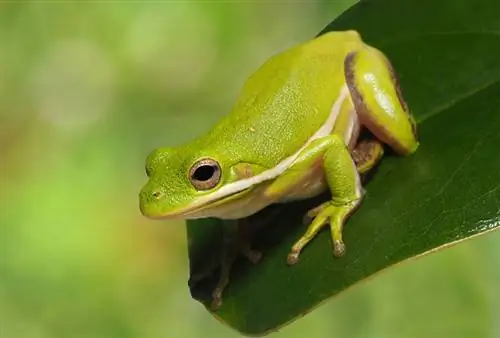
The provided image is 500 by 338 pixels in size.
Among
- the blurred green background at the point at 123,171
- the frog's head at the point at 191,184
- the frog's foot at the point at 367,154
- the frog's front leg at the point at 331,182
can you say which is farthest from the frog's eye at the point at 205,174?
the blurred green background at the point at 123,171

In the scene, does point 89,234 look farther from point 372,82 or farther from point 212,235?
point 372,82

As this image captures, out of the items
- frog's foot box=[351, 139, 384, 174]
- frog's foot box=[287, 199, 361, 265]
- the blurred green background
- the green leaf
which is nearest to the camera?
the green leaf

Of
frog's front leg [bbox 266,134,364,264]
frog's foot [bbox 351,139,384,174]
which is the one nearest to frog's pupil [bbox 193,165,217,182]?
frog's front leg [bbox 266,134,364,264]

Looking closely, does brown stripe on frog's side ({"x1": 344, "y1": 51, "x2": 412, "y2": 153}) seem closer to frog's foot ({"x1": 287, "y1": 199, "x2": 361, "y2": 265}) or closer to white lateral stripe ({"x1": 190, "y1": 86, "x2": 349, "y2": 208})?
white lateral stripe ({"x1": 190, "y1": 86, "x2": 349, "y2": 208})

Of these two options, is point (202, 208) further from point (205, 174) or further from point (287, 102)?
point (287, 102)

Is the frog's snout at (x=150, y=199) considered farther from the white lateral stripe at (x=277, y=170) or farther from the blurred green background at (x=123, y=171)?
the blurred green background at (x=123, y=171)

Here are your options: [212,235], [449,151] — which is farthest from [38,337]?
[449,151]

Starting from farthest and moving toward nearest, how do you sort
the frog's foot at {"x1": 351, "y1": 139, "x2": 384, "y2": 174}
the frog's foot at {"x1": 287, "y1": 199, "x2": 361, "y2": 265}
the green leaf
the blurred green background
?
the blurred green background < the frog's foot at {"x1": 351, "y1": 139, "x2": 384, "y2": 174} < the frog's foot at {"x1": 287, "y1": 199, "x2": 361, "y2": 265} < the green leaf
